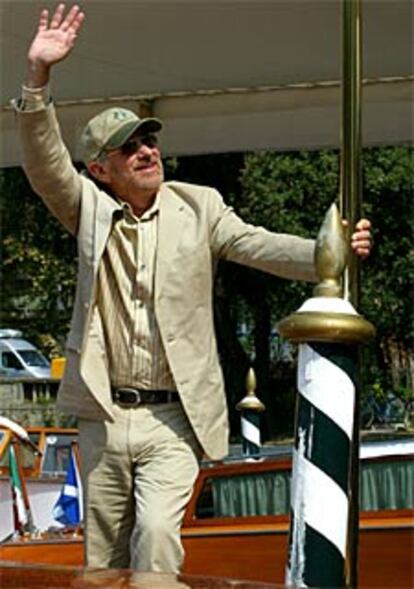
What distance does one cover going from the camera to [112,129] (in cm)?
368

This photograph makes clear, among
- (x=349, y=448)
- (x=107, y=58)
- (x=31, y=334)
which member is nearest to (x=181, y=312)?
(x=349, y=448)

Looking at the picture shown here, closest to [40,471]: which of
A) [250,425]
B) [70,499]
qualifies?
[250,425]

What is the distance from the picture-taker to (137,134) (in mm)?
3678

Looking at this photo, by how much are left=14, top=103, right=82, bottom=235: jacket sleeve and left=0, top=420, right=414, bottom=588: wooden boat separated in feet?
5.40

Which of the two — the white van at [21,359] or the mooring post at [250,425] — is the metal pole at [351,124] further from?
the white van at [21,359]

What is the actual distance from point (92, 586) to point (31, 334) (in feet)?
92.0

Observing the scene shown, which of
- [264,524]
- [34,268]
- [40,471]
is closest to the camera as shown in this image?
[264,524]

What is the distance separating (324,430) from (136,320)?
32.5 inches

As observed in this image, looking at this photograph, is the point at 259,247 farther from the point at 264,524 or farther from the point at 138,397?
the point at 264,524

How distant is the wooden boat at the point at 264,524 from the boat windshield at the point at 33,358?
26771 millimetres

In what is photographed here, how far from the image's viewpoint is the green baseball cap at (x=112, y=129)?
365 cm

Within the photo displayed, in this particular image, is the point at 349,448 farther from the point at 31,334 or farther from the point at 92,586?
the point at 31,334

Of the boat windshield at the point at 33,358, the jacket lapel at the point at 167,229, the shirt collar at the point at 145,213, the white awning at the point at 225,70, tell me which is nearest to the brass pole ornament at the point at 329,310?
the jacket lapel at the point at 167,229

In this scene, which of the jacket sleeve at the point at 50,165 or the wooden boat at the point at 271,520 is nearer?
the jacket sleeve at the point at 50,165
